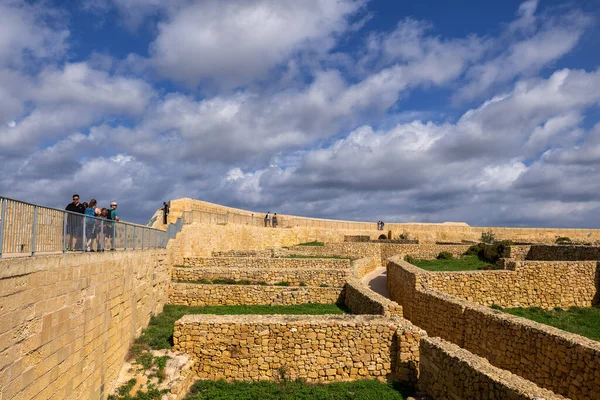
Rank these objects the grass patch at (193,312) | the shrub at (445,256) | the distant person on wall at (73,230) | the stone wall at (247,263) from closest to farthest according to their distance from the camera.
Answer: the distant person on wall at (73,230) < the grass patch at (193,312) < the stone wall at (247,263) < the shrub at (445,256)

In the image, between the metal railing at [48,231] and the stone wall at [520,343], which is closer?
the metal railing at [48,231]

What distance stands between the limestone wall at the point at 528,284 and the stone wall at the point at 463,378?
6962 mm

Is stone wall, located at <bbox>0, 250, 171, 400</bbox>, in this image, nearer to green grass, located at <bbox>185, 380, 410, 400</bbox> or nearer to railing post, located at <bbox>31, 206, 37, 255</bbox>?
railing post, located at <bbox>31, 206, 37, 255</bbox>

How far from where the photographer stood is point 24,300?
5652mm

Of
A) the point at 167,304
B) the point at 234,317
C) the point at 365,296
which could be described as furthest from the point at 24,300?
the point at 167,304

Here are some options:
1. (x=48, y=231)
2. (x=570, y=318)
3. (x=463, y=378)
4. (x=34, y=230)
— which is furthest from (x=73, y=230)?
(x=570, y=318)

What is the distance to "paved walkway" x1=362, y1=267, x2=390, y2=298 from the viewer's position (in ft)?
71.8

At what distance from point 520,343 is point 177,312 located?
11.6 metres

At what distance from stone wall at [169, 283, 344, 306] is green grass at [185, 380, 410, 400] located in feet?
22.3

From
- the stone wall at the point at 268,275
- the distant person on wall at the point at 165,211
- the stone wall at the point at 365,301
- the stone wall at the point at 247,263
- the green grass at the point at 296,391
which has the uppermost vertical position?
the distant person on wall at the point at 165,211

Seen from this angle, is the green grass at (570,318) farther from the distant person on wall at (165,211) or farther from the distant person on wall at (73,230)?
the distant person on wall at (165,211)

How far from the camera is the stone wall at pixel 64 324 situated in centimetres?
540

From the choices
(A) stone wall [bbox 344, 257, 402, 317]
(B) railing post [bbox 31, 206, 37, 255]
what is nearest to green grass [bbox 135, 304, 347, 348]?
(A) stone wall [bbox 344, 257, 402, 317]

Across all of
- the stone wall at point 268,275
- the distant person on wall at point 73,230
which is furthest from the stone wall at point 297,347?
the stone wall at point 268,275
